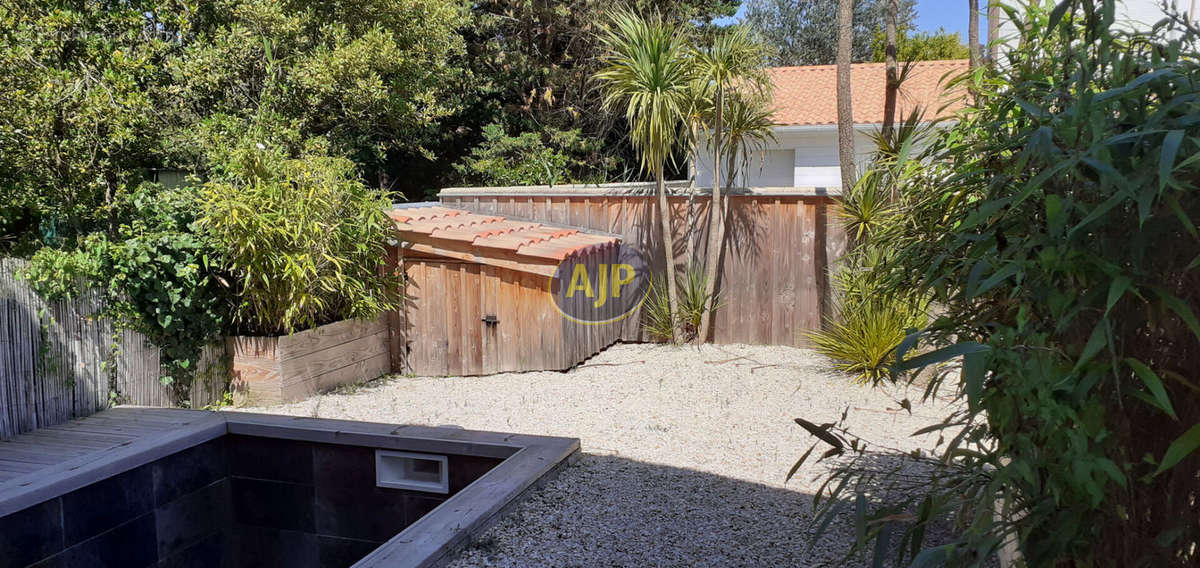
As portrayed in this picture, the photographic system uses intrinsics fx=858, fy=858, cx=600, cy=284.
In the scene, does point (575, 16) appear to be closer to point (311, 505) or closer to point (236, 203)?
point (236, 203)

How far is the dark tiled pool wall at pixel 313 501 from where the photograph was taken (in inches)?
206

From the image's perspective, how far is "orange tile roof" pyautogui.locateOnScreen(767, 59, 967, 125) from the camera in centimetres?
1464

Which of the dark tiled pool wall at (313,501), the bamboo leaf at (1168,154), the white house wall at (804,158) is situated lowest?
the dark tiled pool wall at (313,501)

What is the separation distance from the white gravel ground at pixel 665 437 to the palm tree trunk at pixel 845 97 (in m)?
1.74

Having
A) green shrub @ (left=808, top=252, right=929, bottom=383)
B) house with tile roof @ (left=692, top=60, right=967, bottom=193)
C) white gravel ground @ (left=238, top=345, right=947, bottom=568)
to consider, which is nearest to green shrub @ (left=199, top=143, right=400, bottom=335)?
white gravel ground @ (left=238, top=345, right=947, bottom=568)

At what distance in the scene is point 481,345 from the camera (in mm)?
7785

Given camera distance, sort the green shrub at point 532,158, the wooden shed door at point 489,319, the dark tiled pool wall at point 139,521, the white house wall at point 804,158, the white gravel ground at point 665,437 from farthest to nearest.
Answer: the green shrub at point 532,158, the white house wall at point 804,158, the wooden shed door at point 489,319, the dark tiled pool wall at point 139,521, the white gravel ground at point 665,437

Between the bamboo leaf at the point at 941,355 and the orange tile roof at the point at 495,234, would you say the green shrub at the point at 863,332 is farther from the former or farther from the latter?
the bamboo leaf at the point at 941,355

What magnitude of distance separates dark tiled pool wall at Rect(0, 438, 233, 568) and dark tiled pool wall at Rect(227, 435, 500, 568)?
144 millimetres

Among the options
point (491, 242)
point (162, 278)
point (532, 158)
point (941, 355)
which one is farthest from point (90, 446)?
point (532, 158)

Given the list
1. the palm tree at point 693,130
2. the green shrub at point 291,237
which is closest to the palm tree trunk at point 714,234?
the palm tree at point 693,130

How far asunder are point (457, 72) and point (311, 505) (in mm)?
10622

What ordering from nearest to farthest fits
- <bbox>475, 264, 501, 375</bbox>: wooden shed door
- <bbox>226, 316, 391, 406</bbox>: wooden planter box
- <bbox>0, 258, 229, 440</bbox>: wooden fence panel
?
<bbox>0, 258, 229, 440</bbox>: wooden fence panel < <bbox>226, 316, 391, 406</bbox>: wooden planter box < <bbox>475, 264, 501, 375</bbox>: wooden shed door

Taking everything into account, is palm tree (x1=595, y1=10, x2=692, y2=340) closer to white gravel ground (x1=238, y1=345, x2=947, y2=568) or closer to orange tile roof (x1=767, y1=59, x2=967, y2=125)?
white gravel ground (x1=238, y1=345, x2=947, y2=568)
